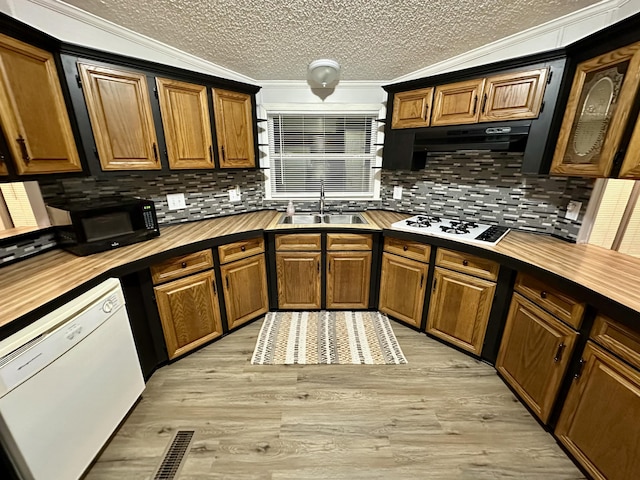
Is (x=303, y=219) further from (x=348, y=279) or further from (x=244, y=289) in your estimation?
(x=244, y=289)

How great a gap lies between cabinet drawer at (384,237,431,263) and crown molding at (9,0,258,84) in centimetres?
210

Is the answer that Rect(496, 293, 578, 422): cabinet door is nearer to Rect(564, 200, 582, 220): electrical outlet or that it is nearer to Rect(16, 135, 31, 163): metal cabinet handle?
Rect(564, 200, 582, 220): electrical outlet

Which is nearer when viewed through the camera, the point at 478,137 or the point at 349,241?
the point at 478,137

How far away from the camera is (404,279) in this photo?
7.38ft

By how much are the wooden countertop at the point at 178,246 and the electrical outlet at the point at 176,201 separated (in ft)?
0.97

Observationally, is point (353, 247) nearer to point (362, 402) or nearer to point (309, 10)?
point (362, 402)

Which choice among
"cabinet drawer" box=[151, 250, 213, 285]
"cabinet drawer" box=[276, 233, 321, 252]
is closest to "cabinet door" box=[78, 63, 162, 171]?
"cabinet drawer" box=[151, 250, 213, 285]

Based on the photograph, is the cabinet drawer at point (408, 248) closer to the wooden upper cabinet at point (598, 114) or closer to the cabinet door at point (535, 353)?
the cabinet door at point (535, 353)

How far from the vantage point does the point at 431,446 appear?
1414 mm

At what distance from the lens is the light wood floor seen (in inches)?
51.5

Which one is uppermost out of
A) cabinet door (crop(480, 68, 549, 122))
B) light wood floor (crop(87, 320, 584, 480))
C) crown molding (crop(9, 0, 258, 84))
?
crown molding (crop(9, 0, 258, 84))

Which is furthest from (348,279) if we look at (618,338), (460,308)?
(618,338)

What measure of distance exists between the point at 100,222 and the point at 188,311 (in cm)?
82

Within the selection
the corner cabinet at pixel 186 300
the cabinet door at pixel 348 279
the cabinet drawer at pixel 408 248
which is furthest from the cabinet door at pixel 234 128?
the cabinet drawer at pixel 408 248
